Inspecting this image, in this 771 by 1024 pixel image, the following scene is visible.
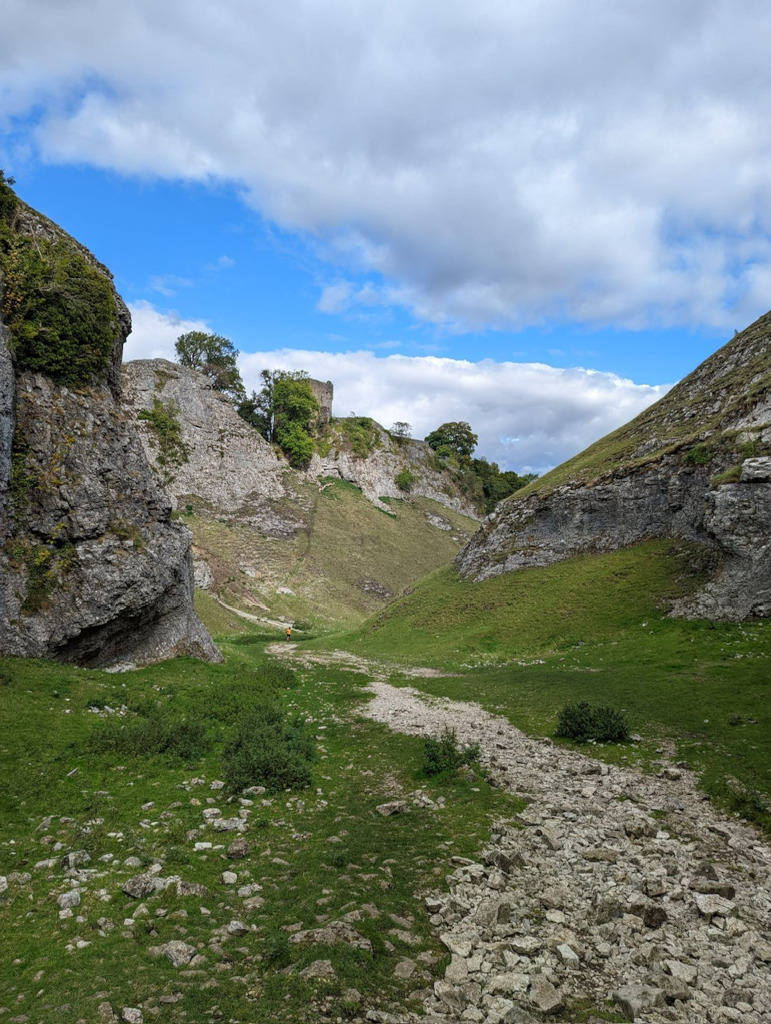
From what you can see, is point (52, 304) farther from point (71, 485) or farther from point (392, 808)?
point (392, 808)

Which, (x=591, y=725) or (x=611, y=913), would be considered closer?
(x=611, y=913)

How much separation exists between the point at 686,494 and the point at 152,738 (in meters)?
37.9

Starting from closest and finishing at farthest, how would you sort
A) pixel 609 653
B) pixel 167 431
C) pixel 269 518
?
1. pixel 609 653
2. pixel 167 431
3. pixel 269 518

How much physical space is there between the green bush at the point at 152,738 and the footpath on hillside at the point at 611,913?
7481mm

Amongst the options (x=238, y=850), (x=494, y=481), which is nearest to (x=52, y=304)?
(x=238, y=850)

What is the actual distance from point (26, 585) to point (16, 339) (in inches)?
359

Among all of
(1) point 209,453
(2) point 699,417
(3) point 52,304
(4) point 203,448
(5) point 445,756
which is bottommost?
(5) point 445,756

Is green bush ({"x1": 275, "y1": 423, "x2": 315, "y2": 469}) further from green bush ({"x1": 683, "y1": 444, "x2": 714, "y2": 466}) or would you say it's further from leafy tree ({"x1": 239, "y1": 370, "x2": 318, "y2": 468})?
green bush ({"x1": 683, "y1": 444, "x2": 714, "y2": 466})

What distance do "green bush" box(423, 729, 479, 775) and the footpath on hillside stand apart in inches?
56.9

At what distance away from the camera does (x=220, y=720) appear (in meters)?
16.1

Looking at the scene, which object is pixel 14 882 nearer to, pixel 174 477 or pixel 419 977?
pixel 419 977

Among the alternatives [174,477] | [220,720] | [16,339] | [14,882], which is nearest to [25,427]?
[16,339]

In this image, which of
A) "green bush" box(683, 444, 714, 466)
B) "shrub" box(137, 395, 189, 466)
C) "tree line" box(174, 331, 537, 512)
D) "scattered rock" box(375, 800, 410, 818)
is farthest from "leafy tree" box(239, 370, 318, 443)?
"scattered rock" box(375, 800, 410, 818)

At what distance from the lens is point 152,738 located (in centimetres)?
1259
